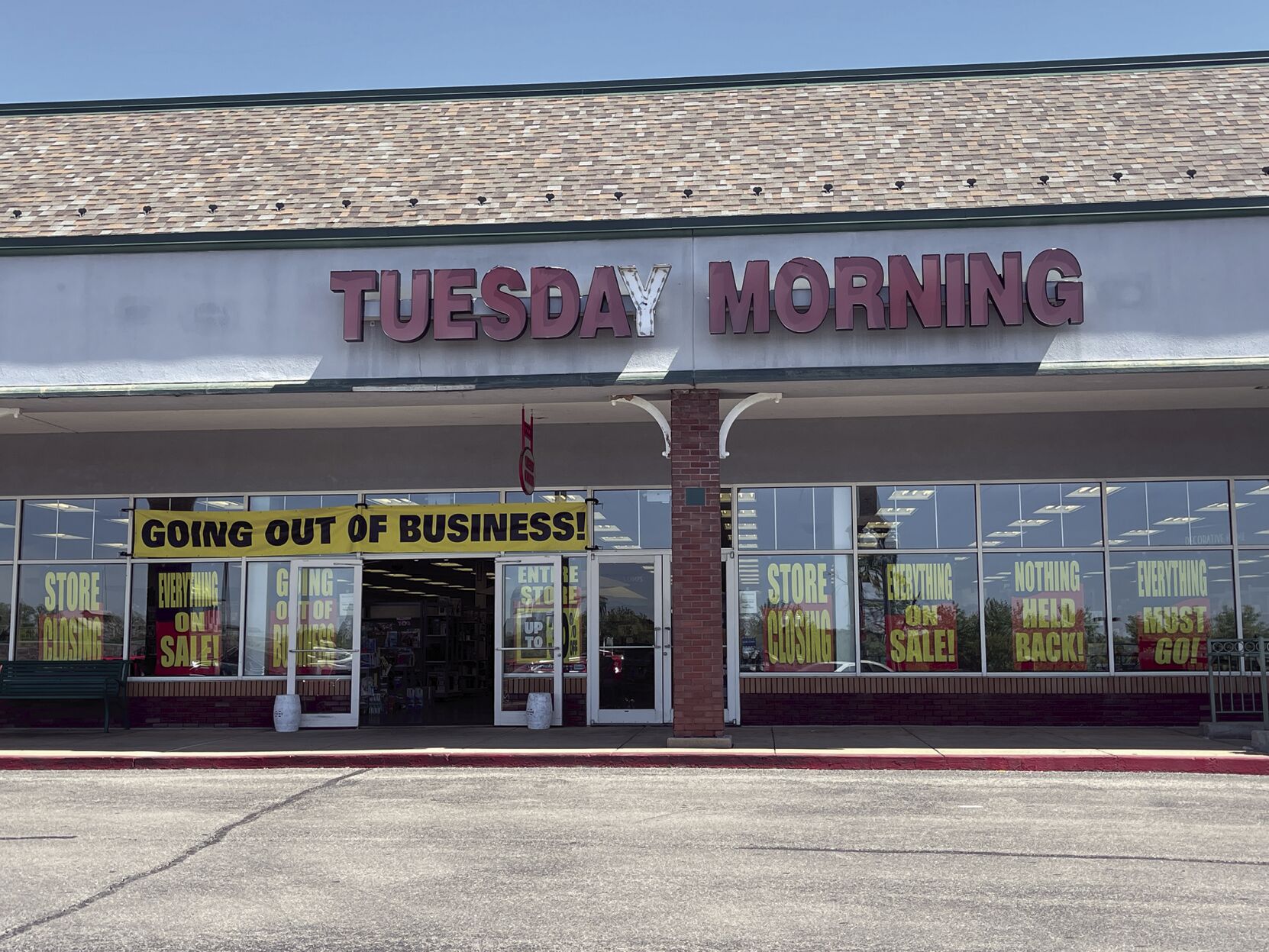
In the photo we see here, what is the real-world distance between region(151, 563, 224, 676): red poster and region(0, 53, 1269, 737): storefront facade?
4 centimetres

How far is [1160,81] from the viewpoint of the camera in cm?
1953

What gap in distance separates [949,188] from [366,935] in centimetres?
1219

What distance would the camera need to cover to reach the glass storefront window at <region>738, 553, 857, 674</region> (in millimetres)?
17359

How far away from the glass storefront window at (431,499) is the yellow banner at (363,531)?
0.30ft

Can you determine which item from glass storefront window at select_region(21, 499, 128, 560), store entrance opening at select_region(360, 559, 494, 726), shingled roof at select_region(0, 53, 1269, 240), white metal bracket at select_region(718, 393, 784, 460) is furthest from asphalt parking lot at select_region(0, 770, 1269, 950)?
store entrance opening at select_region(360, 559, 494, 726)

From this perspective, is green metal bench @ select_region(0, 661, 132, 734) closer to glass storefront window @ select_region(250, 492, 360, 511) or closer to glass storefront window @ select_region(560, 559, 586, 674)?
glass storefront window @ select_region(250, 492, 360, 511)

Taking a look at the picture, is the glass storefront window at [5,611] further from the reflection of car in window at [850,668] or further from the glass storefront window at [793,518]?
the reflection of car in window at [850,668]

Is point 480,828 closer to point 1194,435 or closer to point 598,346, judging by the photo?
point 598,346

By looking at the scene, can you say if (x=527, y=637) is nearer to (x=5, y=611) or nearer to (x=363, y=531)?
(x=363, y=531)

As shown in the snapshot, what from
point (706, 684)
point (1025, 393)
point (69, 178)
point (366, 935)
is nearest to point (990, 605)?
point (1025, 393)

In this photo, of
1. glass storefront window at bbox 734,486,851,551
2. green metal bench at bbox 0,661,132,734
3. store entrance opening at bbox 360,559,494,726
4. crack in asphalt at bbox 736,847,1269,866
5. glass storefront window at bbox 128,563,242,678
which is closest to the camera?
crack in asphalt at bbox 736,847,1269,866

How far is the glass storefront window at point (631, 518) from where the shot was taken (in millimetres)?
17734

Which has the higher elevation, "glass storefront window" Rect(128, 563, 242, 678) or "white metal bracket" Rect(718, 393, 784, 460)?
"white metal bracket" Rect(718, 393, 784, 460)

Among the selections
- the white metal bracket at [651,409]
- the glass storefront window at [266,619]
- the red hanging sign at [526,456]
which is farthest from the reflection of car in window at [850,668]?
the glass storefront window at [266,619]
